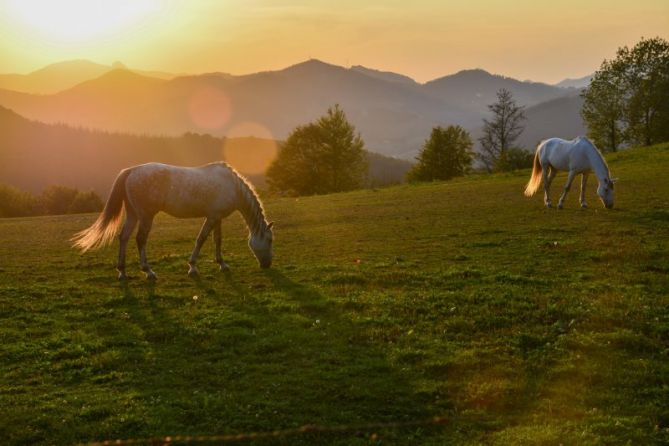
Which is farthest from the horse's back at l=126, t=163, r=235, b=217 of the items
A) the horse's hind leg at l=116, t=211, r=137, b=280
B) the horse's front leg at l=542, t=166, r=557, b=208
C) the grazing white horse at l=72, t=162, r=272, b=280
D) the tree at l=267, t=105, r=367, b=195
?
the tree at l=267, t=105, r=367, b=195

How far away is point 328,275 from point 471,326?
16.0ft

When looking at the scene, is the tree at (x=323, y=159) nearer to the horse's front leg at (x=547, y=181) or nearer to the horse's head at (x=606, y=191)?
the horse's front leg at (x=547, y=181)

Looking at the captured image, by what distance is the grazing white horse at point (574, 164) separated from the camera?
21062 millimetres

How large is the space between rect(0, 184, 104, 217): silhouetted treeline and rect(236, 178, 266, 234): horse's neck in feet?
177

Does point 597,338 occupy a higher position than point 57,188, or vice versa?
point 57,188

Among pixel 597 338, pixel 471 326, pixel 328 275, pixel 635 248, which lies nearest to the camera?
pixel 597 338

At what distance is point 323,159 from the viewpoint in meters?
65.9

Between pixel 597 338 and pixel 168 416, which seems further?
pixel 597 338

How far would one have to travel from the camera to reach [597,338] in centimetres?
840

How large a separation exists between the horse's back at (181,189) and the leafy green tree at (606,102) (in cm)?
5713

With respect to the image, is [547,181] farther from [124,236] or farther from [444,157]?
[444,157]

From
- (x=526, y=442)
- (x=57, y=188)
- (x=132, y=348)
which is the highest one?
(x=57, y=188)

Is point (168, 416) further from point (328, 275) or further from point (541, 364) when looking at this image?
point (328, 275)

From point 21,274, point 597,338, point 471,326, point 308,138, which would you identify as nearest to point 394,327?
point 471,326
